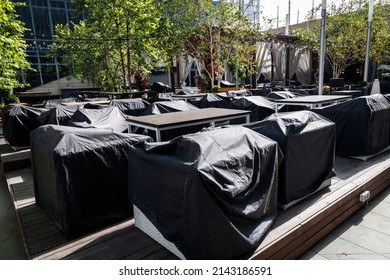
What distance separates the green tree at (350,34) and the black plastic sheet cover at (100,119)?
52.4 ft

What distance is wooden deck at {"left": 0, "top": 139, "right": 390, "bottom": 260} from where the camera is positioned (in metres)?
2.45

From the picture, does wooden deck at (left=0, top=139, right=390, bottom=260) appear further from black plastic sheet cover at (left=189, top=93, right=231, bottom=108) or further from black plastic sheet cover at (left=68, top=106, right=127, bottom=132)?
black plastic sheet cover at (left=189, top=93, right=231, bottom=108)

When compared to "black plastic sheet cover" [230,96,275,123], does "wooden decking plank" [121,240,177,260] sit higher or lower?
lower

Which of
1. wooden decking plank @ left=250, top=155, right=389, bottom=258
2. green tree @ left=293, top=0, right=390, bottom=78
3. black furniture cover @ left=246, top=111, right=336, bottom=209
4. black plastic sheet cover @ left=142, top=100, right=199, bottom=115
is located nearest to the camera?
wooden decking plank @ left=250, top=155, right=389, bottom=258

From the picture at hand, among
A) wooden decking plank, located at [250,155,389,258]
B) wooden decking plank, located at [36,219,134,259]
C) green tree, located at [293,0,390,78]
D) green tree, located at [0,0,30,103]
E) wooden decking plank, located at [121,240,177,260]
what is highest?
green tree, located at [293,0,390,78]

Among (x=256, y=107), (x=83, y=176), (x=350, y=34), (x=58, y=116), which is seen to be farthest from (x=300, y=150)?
(x=350, y=34)

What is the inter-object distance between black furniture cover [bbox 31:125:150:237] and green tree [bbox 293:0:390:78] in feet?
59.7

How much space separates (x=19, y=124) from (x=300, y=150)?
655cm

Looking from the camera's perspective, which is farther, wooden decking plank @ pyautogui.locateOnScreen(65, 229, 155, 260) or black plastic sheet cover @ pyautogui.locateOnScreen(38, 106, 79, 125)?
black plastic sheet cover @ pyautogui.locateOnScreen(38, 106, 79, 125)

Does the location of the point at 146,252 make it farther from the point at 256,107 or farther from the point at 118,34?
the point at 118,34

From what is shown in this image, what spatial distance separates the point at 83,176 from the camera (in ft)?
8.98

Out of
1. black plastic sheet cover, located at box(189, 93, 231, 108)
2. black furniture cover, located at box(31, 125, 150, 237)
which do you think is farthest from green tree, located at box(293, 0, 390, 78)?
black furniture cover, located at box(31, 125, 150, 237)

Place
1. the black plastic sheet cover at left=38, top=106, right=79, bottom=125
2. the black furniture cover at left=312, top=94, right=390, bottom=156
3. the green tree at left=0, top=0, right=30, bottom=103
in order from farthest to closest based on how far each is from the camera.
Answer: the green tree at left=0, top=0, right=30, bottom=103 < the black plastic sheet cover at left=38, top=106, right=79, bottom=125 < the black furniture cover at left=312, top=94, right=390, bottom=156
